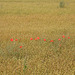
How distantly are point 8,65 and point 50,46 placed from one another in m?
1.44

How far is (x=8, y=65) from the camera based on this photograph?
336cm

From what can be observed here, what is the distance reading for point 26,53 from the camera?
Result: 13.3 feet

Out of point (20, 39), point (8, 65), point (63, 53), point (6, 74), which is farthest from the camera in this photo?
point (20, 39)

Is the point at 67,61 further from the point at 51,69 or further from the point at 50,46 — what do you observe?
the point at 50,46

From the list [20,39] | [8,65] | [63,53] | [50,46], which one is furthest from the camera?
[20,39]

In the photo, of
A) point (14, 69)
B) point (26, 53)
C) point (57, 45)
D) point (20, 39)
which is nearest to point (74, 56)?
point (57, 45)

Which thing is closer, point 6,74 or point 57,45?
point 6,74

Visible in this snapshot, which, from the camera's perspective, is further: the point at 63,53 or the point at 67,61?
the point at 63,53

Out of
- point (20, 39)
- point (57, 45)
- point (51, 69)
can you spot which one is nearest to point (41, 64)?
point (51, 69)

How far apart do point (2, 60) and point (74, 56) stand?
62.8 inches

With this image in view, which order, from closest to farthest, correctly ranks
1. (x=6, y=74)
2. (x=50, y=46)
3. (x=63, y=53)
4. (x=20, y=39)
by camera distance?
(x=6, y=74) → (x=63, y=53) → (x=50, y=46) → (x=20, y=39)

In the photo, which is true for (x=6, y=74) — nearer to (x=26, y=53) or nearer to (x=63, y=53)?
(x=26, y=53)

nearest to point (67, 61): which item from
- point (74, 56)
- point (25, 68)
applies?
point (74, 56)

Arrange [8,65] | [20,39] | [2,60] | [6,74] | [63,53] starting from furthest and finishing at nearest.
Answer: [20,39] < [63,53] < [2,60] < [8,65] < [6,74]
